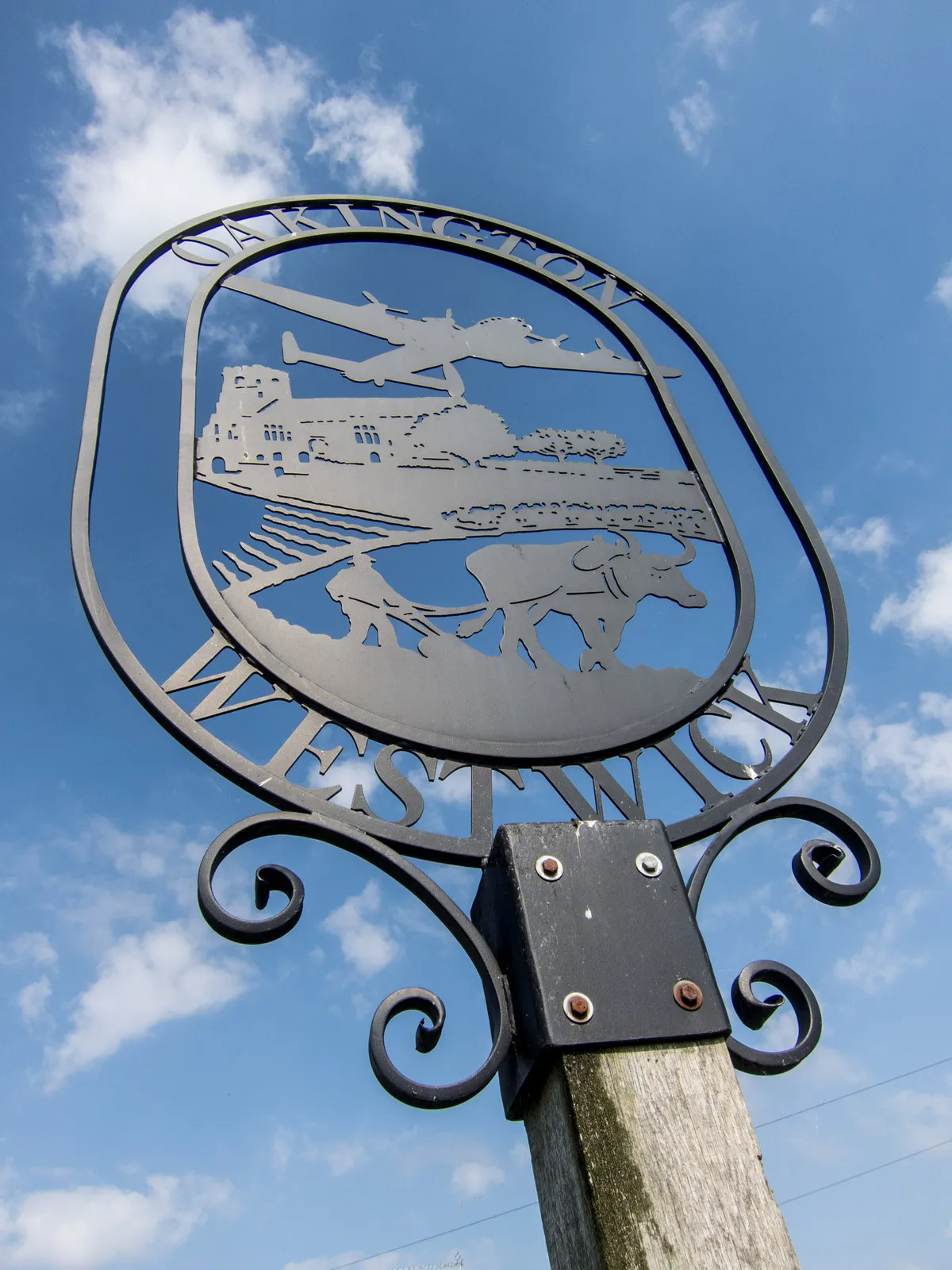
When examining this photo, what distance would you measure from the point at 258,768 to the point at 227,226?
200 centimetres

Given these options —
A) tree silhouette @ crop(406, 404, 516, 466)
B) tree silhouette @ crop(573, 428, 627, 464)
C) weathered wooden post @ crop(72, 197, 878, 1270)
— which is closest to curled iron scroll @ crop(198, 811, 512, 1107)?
weathered wooden post @ crop(72, 197, 878, 1270)

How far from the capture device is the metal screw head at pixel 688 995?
1.22 m

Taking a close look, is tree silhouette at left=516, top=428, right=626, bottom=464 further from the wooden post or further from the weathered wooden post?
the wooden post

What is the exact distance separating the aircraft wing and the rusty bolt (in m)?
1.77

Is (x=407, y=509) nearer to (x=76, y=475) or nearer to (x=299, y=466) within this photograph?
(x=299, y=466)

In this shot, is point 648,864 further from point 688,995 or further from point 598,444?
point 598,444

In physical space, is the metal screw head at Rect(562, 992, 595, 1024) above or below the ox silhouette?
below

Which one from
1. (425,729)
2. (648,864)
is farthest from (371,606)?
(648,864)

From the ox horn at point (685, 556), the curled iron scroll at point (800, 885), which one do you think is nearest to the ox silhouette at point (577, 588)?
the ox horn at point (685, 556)

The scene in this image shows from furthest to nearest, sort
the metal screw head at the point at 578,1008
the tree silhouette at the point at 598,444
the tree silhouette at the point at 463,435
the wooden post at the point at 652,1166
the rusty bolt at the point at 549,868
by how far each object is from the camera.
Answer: the tree silhouette at the point at 598,444
the tree silhouette at the point at 463,435
the rusty bolt at the point at 549,868
the metal screw head at the point at 578,1008
the wooden post at the point at 652,1166

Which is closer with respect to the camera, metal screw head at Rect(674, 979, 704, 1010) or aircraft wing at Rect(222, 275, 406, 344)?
metal screw head at Rect(674, 979, 704, 1010)

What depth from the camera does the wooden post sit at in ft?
3.30

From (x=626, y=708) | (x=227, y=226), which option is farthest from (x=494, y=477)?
(x=227, y=226)

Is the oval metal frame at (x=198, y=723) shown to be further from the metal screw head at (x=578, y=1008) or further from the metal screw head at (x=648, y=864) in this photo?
the metal screw head at (x=578, y=1008)
